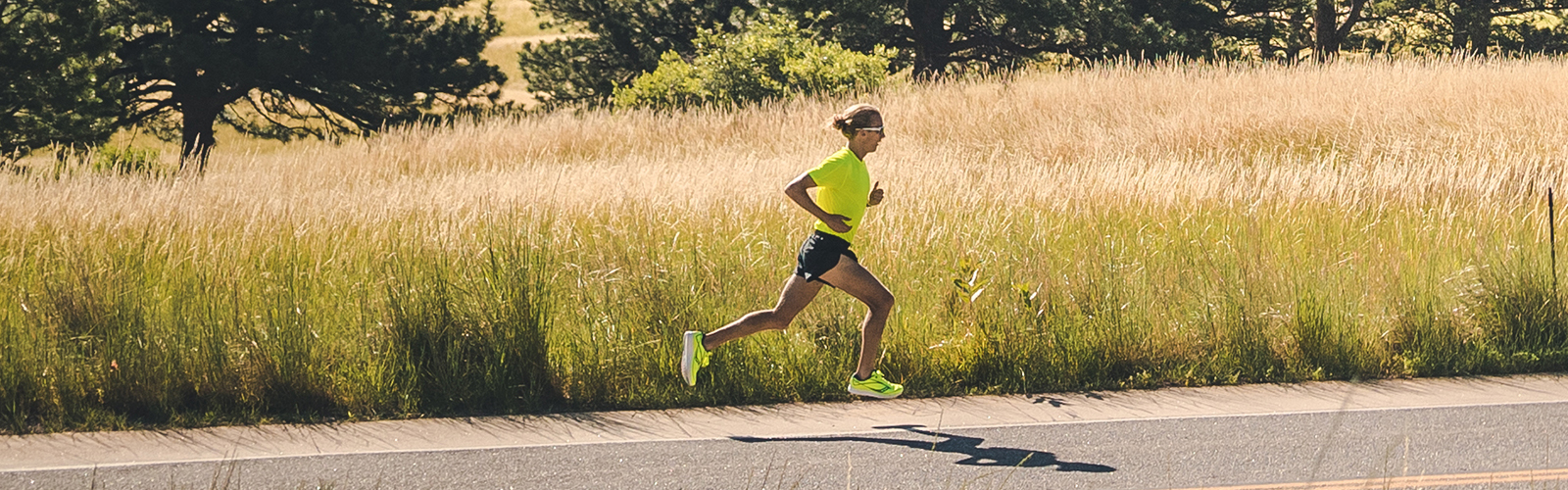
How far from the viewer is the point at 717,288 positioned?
335 inches

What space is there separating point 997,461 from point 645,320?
104 inches

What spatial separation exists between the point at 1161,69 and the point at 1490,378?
44.6ft

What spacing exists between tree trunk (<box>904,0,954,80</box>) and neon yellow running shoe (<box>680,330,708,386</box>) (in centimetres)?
2702

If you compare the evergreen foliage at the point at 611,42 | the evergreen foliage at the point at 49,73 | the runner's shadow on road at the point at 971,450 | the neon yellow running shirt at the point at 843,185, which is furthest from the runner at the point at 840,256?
the evergreen foliage at the point at 611,42

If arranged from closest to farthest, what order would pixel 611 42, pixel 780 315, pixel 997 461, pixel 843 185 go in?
pixel 997 461 < pixel 843 185 < pixel 780 315 < pixel 611 42

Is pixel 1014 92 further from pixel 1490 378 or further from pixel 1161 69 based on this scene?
pixel 1490 378

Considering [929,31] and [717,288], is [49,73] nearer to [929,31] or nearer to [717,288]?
[717,288]

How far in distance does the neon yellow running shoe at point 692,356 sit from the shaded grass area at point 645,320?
0.53 metres

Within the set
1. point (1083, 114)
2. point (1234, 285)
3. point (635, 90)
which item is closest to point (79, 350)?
point (1234, 285)

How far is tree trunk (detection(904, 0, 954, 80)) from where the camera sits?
33.4 m

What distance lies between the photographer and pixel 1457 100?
17344 millimetres

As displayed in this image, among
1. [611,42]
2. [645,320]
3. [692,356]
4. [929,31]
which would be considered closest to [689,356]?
[692,356]

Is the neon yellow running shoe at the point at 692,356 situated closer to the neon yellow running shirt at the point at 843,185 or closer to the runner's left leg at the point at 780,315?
the runner's left leg at the point at 780,315

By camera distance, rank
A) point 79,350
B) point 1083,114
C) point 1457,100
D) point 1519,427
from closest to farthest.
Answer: point 1519,427
point 79,350
point 1457,100
point 1083,114
